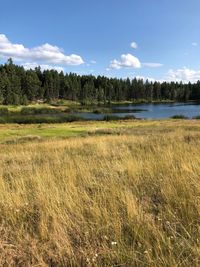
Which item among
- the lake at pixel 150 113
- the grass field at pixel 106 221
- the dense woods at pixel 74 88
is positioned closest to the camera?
the grass field at pixel 106 221

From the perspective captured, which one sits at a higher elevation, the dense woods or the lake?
the dense woods

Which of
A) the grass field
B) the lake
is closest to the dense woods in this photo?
the lake

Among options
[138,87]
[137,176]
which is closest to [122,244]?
[137,176]

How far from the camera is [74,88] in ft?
487

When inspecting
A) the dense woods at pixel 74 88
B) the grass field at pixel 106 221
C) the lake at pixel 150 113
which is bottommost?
the lake at pixel 150 113

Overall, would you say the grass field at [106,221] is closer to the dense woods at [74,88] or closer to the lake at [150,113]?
the lake at [150,113]

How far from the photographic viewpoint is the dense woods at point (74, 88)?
375ft

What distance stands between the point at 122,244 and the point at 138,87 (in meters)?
186

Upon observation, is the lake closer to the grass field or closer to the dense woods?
the dense woods

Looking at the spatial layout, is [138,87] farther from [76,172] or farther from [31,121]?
[76,172]

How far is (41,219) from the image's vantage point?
387cm

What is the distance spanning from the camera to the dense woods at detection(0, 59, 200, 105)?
114 m

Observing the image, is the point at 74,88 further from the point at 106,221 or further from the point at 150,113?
the point at 106,221

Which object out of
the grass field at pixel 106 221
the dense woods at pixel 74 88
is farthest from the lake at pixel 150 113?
the grass field at pixel 106 221
